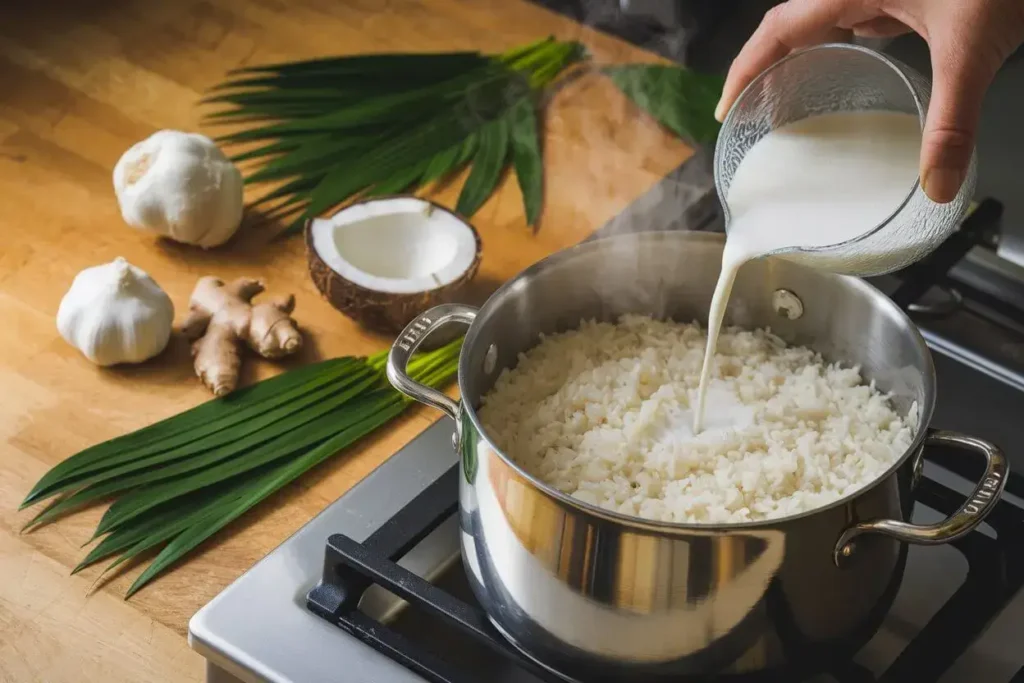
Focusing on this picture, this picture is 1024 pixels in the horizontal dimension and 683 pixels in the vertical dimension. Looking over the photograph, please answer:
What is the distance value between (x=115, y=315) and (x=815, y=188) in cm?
68

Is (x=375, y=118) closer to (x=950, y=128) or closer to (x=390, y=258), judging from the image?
(x=390, y=258)

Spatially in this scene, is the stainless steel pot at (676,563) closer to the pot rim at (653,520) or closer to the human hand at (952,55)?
the pot rim at (653,520)

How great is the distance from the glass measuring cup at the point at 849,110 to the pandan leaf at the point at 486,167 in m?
0.46

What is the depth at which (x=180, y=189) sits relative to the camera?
4.44ft

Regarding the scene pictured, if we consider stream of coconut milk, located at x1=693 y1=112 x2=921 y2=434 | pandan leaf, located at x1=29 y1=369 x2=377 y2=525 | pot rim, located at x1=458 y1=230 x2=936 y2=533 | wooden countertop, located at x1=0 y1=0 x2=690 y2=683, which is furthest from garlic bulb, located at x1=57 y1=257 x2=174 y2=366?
stream of coconut milk, located at x1=693 y1=112 x2=921 y2=434

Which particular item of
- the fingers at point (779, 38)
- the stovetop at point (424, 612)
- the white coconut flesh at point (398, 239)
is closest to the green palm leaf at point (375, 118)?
the white coconut flesh at point (398, 239)

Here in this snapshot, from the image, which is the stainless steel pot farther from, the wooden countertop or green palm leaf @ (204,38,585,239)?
green palm leaf @ (204,38,585,239)

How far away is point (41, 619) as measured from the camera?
0.98 m

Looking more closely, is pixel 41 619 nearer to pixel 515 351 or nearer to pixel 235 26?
pixel 515 351

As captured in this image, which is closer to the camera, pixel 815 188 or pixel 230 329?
pixel 815 188

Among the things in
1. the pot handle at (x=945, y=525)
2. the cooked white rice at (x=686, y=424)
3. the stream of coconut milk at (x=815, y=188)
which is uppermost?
the stream of coconut milk at (x=815, y=188)

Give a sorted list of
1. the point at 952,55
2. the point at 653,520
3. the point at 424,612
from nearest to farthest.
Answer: the point at 653,520 → the point at 952,55 → the point at 424,612

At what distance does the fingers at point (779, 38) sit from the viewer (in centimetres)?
107

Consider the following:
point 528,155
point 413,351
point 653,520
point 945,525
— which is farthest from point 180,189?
point 945,525
